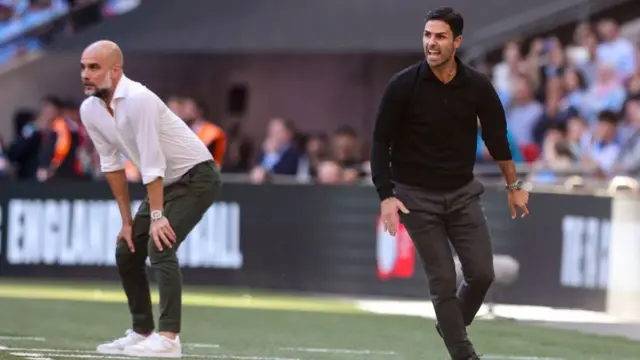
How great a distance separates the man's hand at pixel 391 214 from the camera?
833 centimetres

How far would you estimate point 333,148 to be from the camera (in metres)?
19.1

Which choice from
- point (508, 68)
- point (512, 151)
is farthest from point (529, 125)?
point (508, 68)

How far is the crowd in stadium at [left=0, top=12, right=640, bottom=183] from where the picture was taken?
54.0 feet

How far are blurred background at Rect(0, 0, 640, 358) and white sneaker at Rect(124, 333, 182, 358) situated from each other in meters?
5.66

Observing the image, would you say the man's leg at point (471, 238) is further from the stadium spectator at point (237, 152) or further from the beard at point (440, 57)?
the stadium spectator at point (237, 152)

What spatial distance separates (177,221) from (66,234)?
8192mm

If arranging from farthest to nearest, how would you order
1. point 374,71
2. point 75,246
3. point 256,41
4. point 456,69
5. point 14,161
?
1. point 374,71
2. point 256,41
3. point 14,161
4. point 75,246
5. point 456,69

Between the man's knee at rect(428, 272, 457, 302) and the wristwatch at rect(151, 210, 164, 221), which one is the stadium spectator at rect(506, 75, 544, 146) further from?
the man's knee at rect(428, 272, 457, 302)

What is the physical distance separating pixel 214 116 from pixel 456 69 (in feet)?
50.8

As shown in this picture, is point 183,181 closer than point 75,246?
Yes

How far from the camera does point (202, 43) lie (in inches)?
830

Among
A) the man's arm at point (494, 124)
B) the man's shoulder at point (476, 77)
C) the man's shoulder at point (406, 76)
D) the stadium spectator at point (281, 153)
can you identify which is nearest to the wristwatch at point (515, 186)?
the man's arm at point (494, 124)

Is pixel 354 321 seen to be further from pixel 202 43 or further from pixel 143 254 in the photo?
pixel 202 43

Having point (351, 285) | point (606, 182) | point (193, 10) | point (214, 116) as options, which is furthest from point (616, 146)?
point (214, 116)
